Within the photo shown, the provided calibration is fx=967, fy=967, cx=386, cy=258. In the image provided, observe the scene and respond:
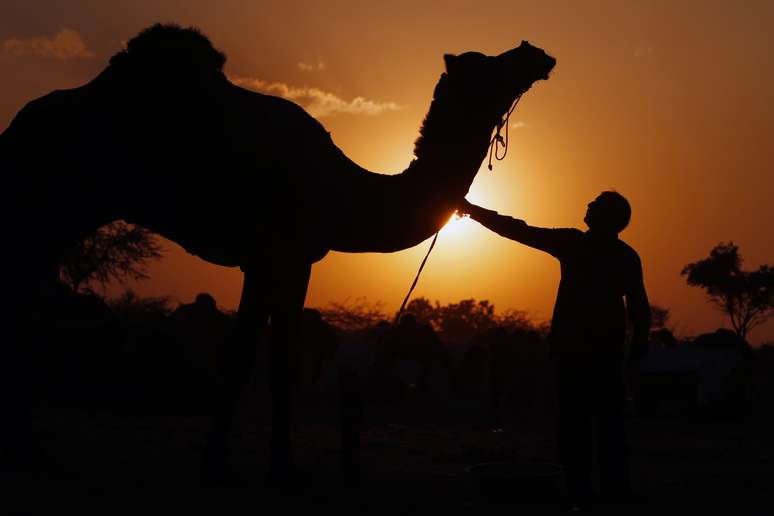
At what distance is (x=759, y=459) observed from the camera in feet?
36.4

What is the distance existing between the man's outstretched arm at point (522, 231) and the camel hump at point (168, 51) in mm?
2577

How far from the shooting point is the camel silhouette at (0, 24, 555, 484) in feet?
Result: 23.0

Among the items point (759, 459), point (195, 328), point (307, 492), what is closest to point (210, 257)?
point (307, 492)

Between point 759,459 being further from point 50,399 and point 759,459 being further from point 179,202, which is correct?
point 50,399

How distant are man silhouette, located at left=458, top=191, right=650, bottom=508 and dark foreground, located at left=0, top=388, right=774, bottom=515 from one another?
1.45 ft

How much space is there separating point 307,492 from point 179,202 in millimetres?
2365

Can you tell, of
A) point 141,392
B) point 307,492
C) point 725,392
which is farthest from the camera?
point 725,392

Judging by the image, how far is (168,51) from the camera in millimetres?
7617

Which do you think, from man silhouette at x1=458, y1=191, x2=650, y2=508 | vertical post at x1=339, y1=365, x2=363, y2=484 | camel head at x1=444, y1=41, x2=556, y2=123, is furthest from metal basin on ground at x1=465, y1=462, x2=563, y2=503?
camel head at x1=444, y1=41, x2=556, y2=123

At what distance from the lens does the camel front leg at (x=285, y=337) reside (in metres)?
6.89

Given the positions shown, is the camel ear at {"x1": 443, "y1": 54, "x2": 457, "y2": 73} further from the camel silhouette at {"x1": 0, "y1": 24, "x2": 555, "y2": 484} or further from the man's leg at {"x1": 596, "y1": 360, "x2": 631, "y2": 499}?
the man's leg at {"x1": 596, "y1": 360, "x2": 631, "y2": 499}

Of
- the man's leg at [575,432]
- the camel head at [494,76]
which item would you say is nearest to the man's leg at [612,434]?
the man's leg at [575,432]

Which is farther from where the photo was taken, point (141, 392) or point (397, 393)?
point (397, 393)

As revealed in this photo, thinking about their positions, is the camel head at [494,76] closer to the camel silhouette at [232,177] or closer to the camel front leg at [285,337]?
the camel silhouette at [232,177]
